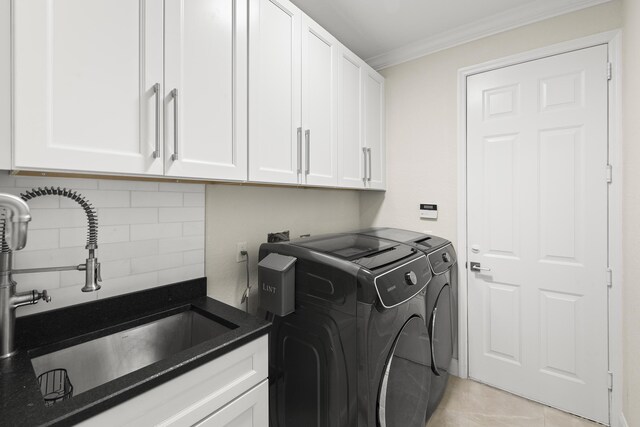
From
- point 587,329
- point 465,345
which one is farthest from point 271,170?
point 587,329

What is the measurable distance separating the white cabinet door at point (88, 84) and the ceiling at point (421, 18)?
50.8 inches

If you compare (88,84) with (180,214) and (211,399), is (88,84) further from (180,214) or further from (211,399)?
(211,399)

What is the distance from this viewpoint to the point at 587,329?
1.90 m

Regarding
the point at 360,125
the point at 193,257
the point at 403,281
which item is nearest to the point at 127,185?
the point at 193,257

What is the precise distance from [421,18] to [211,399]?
2551 mm

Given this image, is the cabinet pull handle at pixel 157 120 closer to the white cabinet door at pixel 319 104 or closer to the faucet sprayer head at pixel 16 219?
the faucet sprayer head at pixel 16 219

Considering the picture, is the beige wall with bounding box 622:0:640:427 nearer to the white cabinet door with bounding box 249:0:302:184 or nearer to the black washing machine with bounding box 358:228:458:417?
the black washing machine with bounding box 358:228:458:417

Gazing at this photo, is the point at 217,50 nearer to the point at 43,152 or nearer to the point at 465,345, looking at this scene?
the point at 43,152

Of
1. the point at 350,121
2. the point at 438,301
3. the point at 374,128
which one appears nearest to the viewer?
the point at 438,301

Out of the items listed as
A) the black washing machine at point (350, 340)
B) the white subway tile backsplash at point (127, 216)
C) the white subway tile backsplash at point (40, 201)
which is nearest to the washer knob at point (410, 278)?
the black washing machine at point (350, 340)

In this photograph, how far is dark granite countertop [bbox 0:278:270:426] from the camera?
75 cm

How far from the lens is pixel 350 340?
4.23 feet

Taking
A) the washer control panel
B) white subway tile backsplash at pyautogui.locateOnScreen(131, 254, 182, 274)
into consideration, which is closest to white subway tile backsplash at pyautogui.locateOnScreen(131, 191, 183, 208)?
white subway tile backsplash at pyautogui.locateOnScreen(131, 254, 182, 274)

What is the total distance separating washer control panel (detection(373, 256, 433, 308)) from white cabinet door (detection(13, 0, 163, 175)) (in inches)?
40.2
